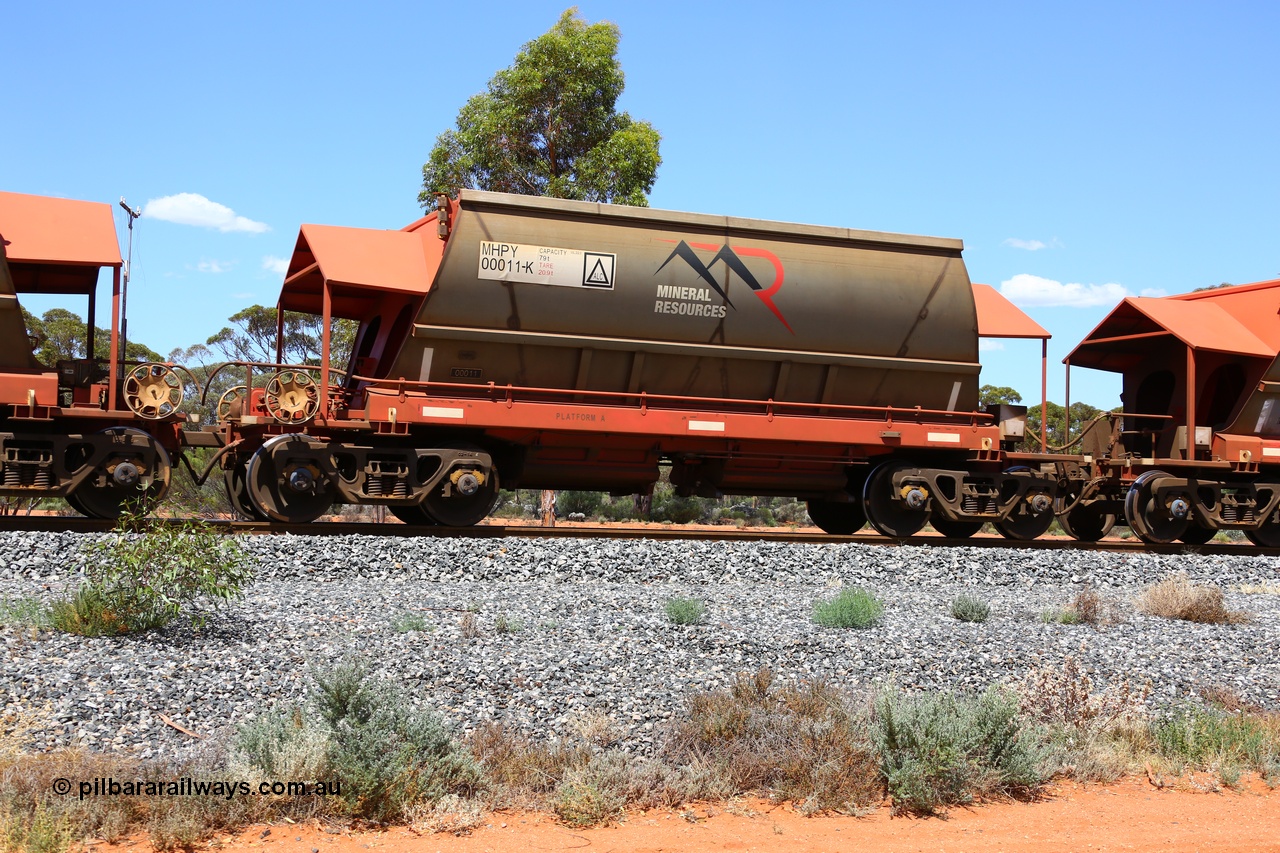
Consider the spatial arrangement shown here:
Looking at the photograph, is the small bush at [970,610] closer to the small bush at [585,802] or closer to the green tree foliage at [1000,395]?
the small bush at [585,802]

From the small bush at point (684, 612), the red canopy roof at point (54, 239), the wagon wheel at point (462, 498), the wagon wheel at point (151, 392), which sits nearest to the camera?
the small bush at point (684, 612)

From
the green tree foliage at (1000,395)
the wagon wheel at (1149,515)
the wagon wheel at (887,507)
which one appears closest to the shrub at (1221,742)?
the wagon wheel at (887,507)

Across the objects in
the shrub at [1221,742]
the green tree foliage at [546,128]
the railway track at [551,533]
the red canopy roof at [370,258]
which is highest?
the green tree foliage at [546,128]

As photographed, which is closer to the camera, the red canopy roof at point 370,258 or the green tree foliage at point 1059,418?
the red canopy roof at point 370,258

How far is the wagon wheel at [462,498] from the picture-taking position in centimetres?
1246

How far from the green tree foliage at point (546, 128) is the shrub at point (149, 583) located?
18763mm

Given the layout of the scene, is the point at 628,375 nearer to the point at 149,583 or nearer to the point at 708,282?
the point at 708,282

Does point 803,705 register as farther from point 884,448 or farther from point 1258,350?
point 1258,350

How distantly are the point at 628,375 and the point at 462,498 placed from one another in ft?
8.12

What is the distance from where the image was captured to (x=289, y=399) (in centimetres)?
1216

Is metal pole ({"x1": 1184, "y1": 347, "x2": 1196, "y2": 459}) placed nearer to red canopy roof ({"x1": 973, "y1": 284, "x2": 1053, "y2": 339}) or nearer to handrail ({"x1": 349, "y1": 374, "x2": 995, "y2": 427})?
red canopy roof ({"x1": 973, "y1": 284, "x2": 1053, "y2": 339})

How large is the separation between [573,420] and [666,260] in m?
2.23

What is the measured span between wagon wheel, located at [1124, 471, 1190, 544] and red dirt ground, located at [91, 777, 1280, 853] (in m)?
10.1

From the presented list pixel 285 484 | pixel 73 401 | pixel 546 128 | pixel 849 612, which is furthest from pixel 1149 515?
pixel 546 128
